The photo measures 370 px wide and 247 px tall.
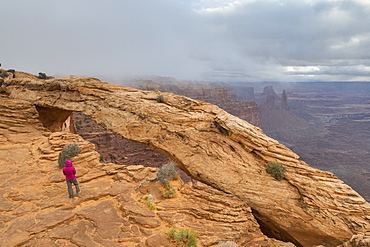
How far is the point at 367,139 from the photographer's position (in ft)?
358

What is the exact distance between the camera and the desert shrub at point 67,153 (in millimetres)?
10726

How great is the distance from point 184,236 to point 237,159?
19.6ft

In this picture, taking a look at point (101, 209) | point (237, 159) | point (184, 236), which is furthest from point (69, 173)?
point (237, 159)

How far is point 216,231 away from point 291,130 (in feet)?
425

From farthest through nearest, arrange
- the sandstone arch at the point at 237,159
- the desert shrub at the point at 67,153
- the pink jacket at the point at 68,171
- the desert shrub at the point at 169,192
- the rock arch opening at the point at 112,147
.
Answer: the rock arch opening at the point at 112,147
the desert shrub at the point at 67,153
the sandstone arch at the point at 237,159
the desert shrub at the point at 169,192
the pink jacket at the point at 68,171

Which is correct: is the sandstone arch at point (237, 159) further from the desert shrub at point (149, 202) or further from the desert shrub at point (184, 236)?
the desert shrub at point (184, 236)

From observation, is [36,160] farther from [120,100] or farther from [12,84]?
[12,84]

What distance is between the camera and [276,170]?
1091 centimetres

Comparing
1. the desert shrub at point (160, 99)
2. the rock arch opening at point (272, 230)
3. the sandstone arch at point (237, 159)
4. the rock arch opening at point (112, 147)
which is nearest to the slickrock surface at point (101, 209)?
the sandstone arch at point (237, 159)

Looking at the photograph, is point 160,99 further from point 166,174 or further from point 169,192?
point 169,192

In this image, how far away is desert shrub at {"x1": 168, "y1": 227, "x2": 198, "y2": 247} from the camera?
263 inches

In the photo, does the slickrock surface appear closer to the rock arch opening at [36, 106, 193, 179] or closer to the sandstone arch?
the sandstone arch

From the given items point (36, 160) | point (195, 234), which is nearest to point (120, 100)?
point (36, 160)

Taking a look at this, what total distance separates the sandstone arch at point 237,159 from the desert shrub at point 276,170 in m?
0.23
